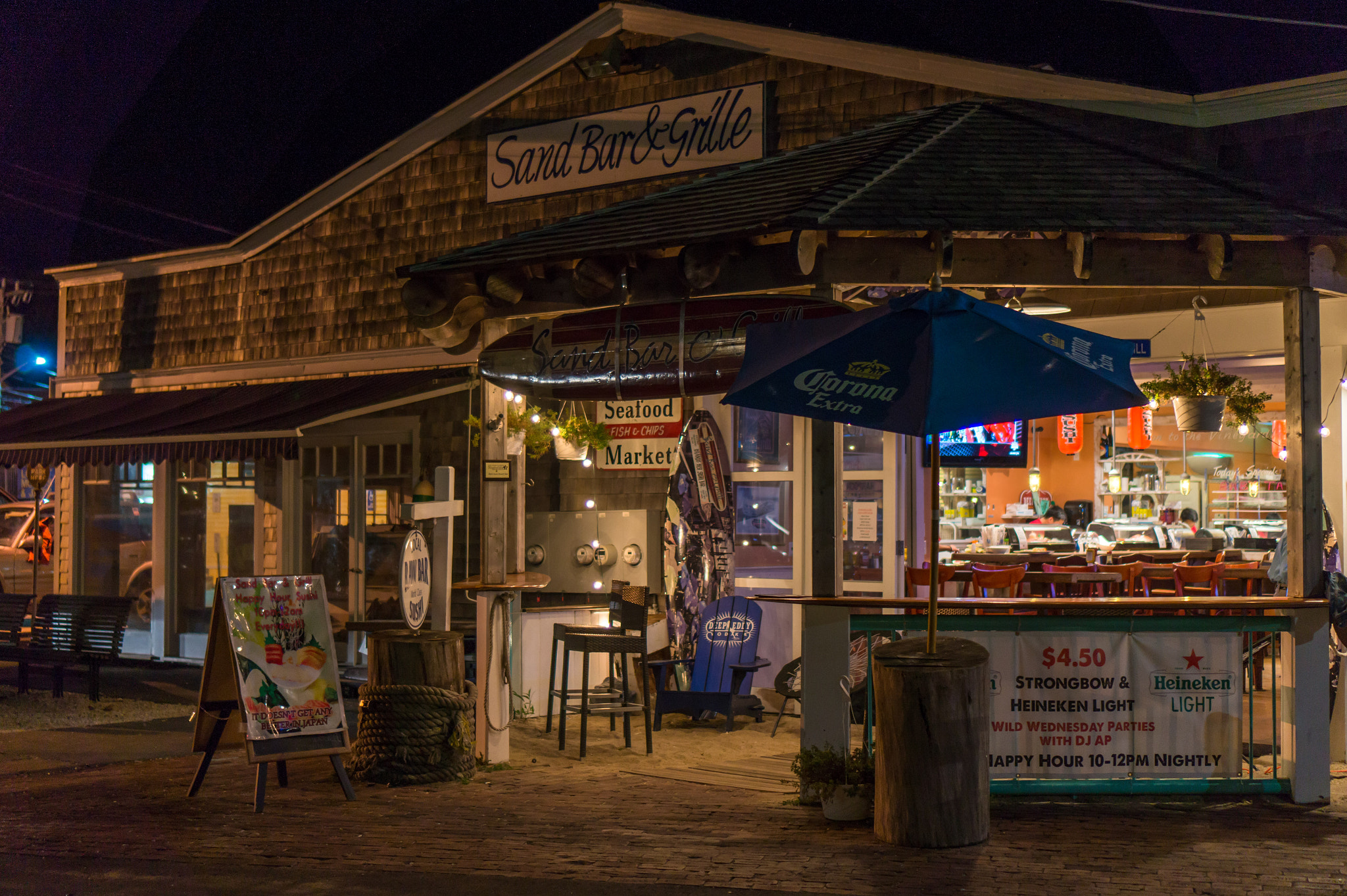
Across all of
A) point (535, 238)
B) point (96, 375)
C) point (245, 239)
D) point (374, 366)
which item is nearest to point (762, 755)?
point (535, 238)

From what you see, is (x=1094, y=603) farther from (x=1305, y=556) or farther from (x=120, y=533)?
(x=120, y=533)

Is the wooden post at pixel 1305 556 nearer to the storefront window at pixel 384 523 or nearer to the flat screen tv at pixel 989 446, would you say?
the flat screen tv at pixel 989 446

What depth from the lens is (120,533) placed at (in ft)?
47.8

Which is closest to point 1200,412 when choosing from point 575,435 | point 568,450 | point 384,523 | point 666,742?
point 666,742

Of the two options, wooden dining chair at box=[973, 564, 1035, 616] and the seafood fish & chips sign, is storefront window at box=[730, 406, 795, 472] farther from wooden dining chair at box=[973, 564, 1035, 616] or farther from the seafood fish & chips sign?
the seafood fish & chips sign

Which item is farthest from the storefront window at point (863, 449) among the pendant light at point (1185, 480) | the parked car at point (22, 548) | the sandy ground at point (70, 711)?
the parked car at point (22, 548)

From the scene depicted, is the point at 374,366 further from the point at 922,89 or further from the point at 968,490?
the point at 968,490

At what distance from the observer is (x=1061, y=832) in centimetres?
542

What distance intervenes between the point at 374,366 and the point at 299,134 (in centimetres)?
5900

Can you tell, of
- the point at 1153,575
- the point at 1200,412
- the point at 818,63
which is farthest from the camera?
the point at 1153,575

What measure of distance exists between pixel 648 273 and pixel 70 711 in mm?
6789

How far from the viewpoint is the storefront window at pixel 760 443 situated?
1034cm

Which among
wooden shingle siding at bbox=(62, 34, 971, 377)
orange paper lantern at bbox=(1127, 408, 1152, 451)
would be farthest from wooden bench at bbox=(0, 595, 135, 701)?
orange paper lantern at bbox=(1127, 408, 1152, 451)

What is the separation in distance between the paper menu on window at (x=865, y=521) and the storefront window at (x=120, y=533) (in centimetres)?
880
